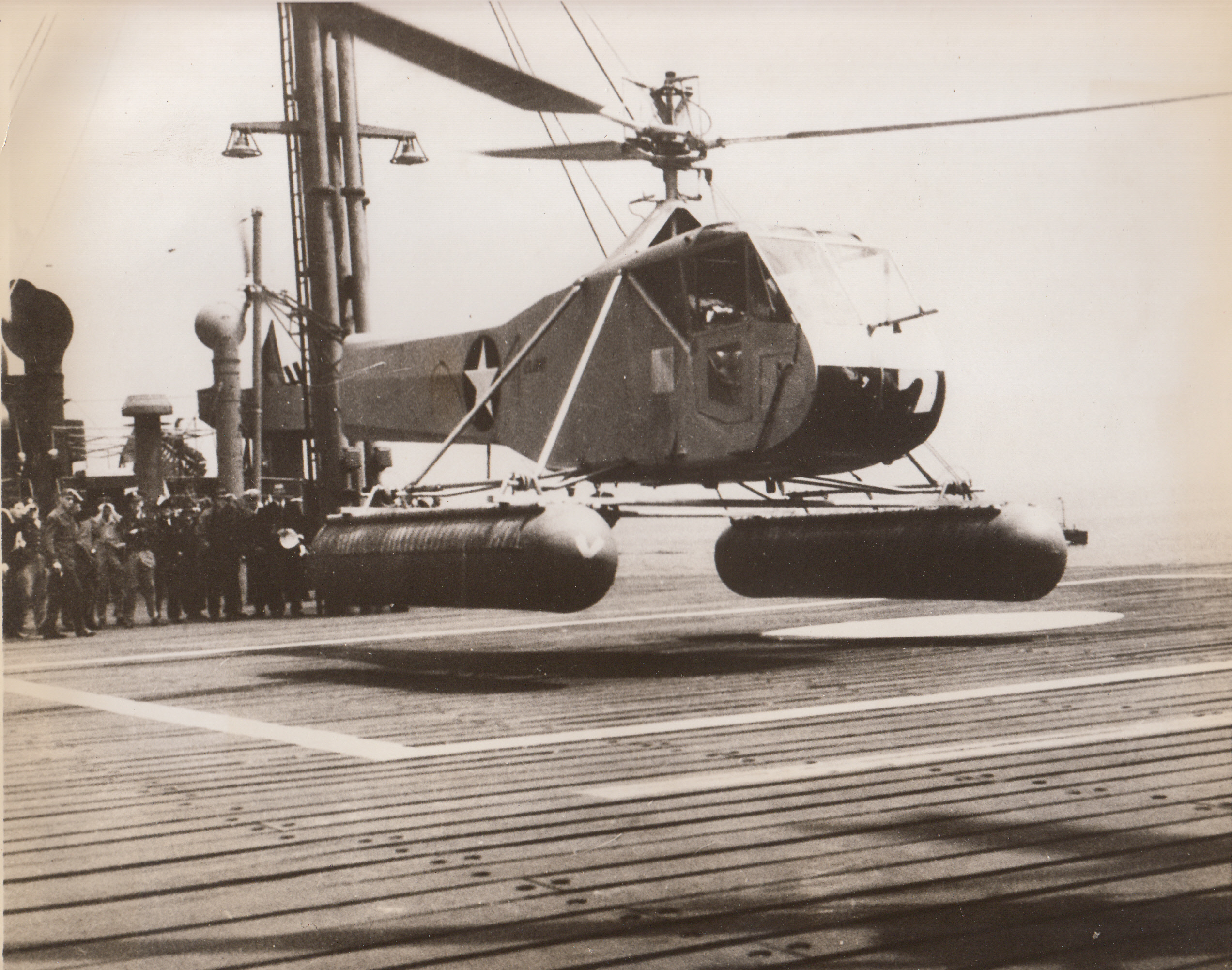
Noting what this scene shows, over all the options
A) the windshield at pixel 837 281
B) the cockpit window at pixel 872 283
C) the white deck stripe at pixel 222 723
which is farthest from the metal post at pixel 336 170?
the cockpit window at pixel 872 283

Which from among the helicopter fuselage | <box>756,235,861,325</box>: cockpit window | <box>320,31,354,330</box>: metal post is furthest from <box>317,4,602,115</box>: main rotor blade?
the helicopter fuselage

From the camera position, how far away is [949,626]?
1221 cm

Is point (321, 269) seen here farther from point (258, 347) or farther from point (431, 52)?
point (431, 52)

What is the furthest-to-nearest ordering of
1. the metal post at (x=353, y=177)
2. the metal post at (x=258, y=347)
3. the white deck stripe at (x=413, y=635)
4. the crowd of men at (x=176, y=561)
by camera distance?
1. the crowd of men at (x=176, y=561)
2. the white deck stripe at (x=413, y=635)
3. the metal post at (x=258, y=347)
4. the metal post at (x=353, y=177)

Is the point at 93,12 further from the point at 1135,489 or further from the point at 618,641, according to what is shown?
the point at 618,641

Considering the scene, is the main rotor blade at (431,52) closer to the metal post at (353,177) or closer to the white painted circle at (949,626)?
the metal post at (353,177)

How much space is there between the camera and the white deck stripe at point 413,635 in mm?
11352

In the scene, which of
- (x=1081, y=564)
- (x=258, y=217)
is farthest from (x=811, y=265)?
(x=1081, y=564)

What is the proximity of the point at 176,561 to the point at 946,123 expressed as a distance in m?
11.7

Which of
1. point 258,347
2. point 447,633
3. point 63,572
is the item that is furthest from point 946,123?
point 63,572

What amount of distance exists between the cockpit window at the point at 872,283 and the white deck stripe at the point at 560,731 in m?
2.93

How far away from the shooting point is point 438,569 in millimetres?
9422

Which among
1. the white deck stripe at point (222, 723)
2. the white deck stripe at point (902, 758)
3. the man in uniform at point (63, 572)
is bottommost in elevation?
the white deck stripe at point (902, 758)

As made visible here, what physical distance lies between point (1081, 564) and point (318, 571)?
13500 mm
